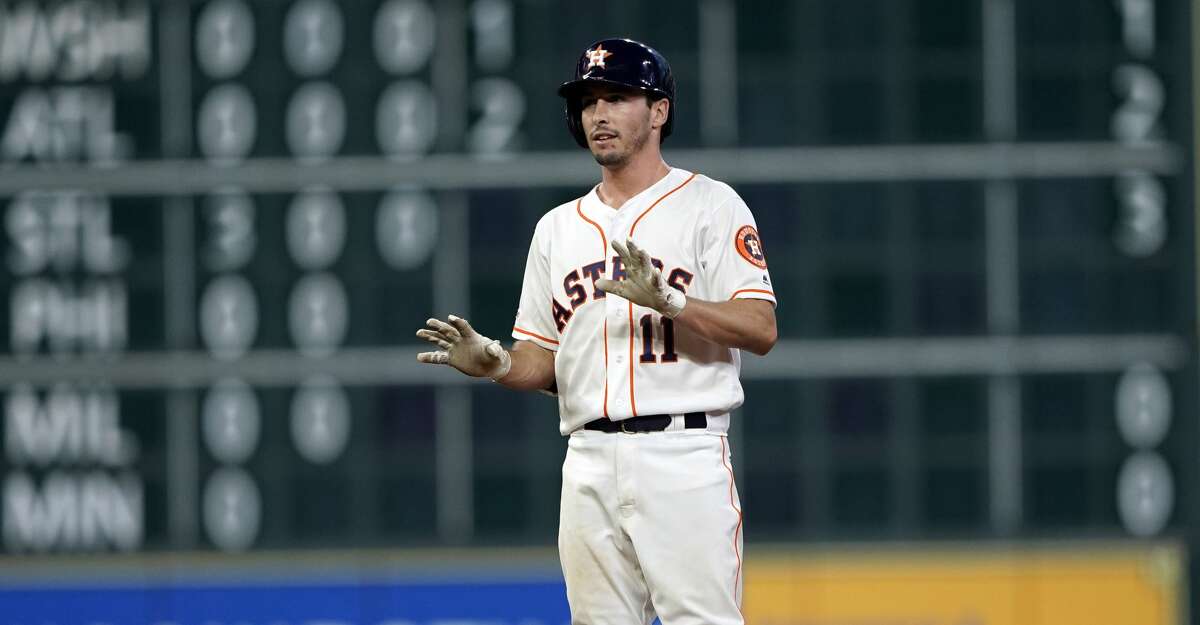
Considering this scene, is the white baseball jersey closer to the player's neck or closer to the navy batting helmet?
the player's neck

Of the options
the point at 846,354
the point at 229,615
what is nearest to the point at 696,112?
the point at 846,354

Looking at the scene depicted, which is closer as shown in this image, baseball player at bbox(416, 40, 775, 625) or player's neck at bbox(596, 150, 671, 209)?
baseball player at bbox(416, 40, 775, 625)

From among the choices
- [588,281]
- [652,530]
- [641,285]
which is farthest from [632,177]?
[652,530]

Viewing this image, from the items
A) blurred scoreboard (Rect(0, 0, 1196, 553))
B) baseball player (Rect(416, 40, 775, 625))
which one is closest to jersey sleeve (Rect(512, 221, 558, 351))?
baseball player (Rect(416, 40, 775, 625))

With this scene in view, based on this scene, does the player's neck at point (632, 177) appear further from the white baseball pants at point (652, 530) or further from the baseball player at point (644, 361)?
the white baseball pants at point (652, 530)

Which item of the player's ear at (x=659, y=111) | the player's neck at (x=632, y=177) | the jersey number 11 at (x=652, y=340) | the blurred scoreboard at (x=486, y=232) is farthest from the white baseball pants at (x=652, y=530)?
the blurred scoreboard at (x=486, y=232)

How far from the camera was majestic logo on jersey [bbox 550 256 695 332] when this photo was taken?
3.70 metres

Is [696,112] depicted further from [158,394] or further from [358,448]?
[158,394]

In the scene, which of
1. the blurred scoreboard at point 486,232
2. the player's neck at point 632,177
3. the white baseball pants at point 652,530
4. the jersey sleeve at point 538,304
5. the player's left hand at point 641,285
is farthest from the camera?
the blurred scoreboard at point 486,232

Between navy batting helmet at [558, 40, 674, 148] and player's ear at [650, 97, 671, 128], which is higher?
navy batting helmet at [558, 40, 674, 148]

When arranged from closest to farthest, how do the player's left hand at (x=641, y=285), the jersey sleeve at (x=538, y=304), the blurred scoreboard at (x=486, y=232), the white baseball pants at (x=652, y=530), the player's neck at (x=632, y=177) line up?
the player's left hand at (x=641, y=285) < the white baseball pants at (x=652, y=530) < the player's neck at (x=632, y=177) < the jersey sleeve at (x=538, y=304) < the blurred scoreboard at (x=486, y=232)

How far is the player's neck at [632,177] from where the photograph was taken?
379 cm

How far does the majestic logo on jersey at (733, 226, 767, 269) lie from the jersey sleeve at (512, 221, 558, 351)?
42cm

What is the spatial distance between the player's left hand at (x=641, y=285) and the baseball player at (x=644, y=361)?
56 mm
